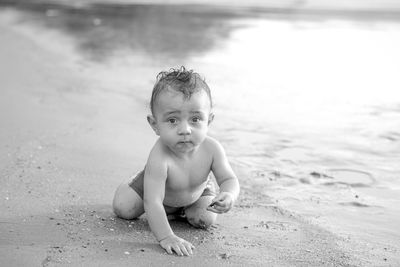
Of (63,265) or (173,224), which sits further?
(173,224)

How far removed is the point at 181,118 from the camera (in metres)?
3.29

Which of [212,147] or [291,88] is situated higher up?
[212,147]

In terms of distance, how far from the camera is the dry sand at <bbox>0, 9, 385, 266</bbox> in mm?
3088

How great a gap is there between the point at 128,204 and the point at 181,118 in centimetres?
60

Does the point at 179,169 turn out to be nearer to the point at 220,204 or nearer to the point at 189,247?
the point at 220,204

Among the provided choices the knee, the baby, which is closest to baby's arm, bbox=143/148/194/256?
the baby

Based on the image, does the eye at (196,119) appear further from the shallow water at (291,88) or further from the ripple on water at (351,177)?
the ripple on water at (351,177)

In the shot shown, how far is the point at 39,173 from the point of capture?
417cm

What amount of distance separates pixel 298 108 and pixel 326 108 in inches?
10.7

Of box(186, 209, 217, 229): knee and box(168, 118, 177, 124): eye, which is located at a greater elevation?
box(168, 118, 177, 124): eye

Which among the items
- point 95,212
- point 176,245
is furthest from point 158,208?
point 95,212

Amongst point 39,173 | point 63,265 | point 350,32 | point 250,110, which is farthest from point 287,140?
point 350,32

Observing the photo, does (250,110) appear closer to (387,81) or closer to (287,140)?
(287,140)

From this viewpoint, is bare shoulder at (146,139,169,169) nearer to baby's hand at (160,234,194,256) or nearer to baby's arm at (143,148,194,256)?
baby's arm at (143,148,194,256)
